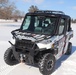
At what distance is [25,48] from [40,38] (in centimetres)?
57

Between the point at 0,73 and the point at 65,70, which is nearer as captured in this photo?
the point at 0,73

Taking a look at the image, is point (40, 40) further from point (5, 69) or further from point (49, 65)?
point (5, 69)

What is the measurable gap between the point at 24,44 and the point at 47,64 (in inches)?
38.2

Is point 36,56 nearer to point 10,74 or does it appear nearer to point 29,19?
point 10,74

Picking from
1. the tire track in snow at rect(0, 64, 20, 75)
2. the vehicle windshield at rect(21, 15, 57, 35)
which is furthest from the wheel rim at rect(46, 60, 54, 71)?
the tire track in snow at rect(0, 64, 20, 75)

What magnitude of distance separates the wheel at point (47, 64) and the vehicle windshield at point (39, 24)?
92 centimetres

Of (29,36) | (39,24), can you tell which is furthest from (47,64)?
(39,24)

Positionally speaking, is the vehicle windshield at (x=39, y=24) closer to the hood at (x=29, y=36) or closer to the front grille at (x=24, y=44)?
the hood at (x=29, y=36)

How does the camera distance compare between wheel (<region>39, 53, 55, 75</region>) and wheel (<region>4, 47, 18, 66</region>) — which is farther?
wheel (<region>4, 47, 18, 66</region>)

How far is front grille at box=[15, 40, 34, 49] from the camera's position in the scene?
6.12 meters

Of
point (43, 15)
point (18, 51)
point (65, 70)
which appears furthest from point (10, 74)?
point (43, 15)

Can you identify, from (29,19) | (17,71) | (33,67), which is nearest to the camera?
(17,71)

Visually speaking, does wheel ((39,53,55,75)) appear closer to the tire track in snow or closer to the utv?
the utv

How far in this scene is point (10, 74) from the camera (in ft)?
20.2
